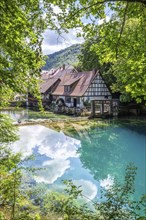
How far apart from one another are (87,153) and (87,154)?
25cm

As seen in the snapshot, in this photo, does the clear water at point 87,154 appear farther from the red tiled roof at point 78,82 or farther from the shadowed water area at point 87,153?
the red tiled roof at point 78,82

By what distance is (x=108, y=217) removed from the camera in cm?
436

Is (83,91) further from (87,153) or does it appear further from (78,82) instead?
(87,153)

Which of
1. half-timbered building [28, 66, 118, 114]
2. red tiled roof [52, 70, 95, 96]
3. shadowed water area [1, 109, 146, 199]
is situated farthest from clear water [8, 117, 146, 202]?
red tiled roof [52, 70, 95, 96]

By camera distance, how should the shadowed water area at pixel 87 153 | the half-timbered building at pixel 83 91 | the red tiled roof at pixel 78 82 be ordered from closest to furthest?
the shadowed water area at pixel 87 153 → the half-timbered building at pixel 83 91 → the red tiled roof at pixel 78 82

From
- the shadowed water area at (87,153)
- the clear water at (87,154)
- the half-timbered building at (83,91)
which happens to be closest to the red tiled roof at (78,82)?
the half-timbered building at (83,91)

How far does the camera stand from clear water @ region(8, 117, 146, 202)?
1218cm

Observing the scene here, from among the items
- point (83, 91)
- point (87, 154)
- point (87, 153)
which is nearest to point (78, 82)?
point (83, 91)

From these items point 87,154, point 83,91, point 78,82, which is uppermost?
point 78,82

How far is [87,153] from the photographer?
57.2ft

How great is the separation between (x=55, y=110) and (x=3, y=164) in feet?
108

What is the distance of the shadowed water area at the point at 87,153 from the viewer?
12148mm

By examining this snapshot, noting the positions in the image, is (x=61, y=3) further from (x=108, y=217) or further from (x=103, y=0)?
(x=108, y=217)

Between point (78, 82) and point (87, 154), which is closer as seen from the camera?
point (87, 154)
